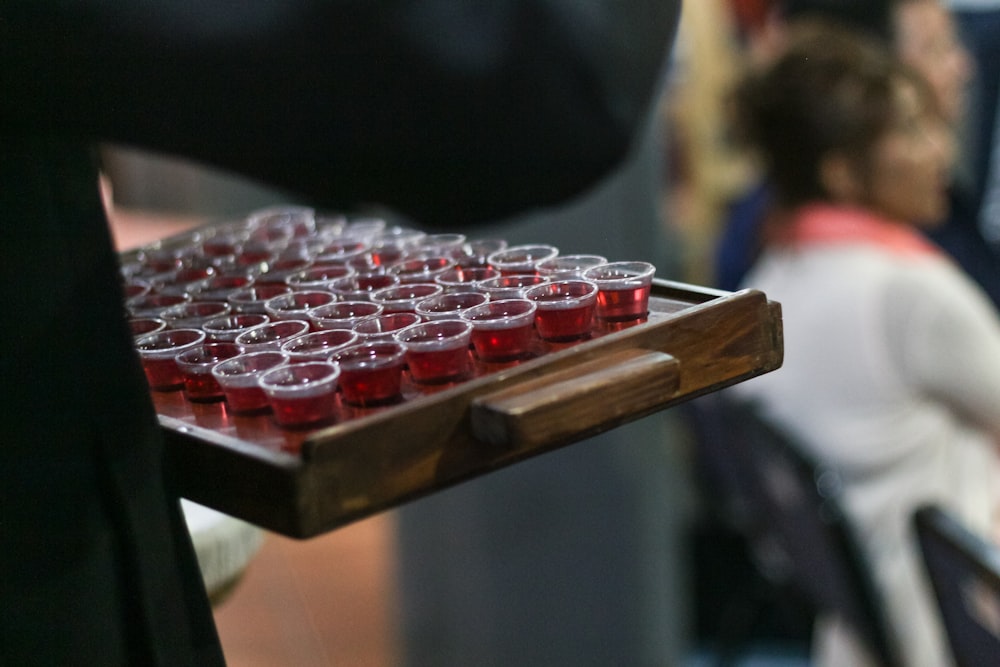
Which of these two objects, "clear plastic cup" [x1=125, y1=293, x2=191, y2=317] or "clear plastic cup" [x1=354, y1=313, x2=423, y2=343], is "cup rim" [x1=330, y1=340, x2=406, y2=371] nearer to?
"clear plastic cup" [x1=354, y1=313, x2=423, y2=343]

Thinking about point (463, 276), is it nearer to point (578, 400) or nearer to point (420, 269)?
point (420, 269)

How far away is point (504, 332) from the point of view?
0.75 metres

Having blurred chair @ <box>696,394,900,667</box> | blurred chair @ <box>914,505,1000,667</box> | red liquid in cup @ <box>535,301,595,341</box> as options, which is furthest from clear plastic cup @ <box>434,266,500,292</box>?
blurred chair @ <box>696,394,900,667</box>

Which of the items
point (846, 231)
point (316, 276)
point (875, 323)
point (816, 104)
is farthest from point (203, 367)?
point (816, 104)

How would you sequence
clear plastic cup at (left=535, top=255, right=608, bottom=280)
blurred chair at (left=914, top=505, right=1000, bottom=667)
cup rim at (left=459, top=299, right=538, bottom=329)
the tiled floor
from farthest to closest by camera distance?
1. the tiled floor
2. blurred chair at (left=914, top=505, right=1000, bottom=667)
3. clear plastic cup at (left=535, top=255, right=608, bottom=280)
4. cup rim at (left=459, top=299, right=538, bottom=329)

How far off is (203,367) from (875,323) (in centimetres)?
153

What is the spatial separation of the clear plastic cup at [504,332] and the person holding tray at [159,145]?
0.26ft

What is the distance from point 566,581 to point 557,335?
1959mm

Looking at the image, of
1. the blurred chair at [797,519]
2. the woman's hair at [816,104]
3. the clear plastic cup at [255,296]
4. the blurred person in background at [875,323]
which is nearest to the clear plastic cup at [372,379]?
the clear plastic cup at [255,296]

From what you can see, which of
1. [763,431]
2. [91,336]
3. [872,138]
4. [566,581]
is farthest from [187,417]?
[566,581]

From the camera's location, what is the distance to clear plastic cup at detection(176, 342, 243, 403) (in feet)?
2.53

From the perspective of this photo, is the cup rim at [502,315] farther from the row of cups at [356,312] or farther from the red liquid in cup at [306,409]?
the red liquid in cup at [306,409]

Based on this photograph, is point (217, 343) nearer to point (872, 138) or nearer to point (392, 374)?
point (392, 374)

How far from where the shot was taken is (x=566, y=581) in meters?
2.66
